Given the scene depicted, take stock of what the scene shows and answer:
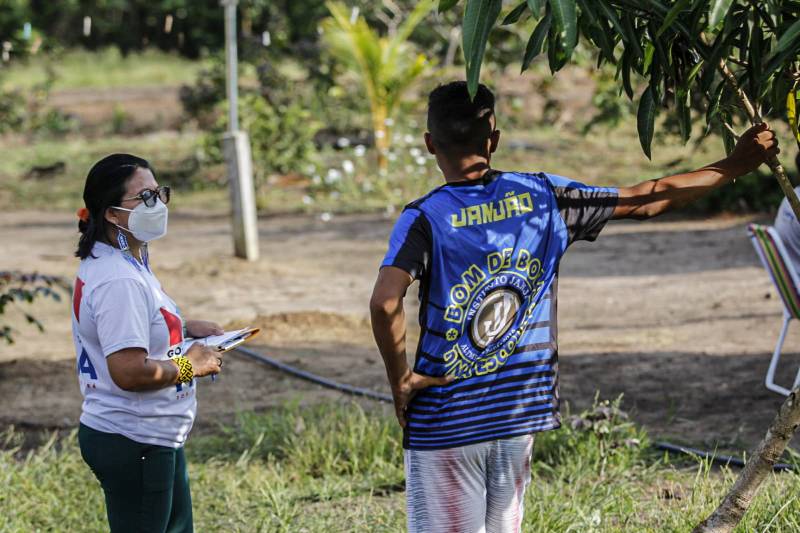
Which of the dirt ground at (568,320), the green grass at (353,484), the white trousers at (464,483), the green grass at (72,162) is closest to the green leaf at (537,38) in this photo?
the white trousers at (464,483)

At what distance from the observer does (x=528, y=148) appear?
16.8 meters

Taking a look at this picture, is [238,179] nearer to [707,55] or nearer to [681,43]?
[681,43]

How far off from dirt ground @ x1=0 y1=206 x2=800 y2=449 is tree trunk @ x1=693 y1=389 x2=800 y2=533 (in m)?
2.00

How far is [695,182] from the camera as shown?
9.61 ft

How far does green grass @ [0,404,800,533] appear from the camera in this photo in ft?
12.4

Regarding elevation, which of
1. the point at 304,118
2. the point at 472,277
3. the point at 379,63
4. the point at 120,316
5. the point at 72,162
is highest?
the point at 379,63

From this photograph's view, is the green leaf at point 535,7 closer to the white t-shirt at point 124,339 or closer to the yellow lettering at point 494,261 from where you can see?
the yellow lettering at point 494,261

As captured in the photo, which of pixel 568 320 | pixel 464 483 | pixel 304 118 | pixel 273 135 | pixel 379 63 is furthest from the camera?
pixel 304 118

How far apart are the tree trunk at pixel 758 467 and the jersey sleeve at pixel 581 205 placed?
30.7 inches

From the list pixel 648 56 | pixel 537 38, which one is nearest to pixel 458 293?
pixel 537 38

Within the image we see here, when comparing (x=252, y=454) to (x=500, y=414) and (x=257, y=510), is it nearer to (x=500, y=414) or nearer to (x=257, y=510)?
(x=257, y=510)

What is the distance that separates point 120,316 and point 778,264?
3579 millimetres

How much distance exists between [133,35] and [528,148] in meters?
11.7

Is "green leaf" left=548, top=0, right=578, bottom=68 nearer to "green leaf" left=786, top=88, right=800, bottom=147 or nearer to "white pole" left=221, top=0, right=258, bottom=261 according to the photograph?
"green leaf" left=786, top=88, right=800, bottom=147
